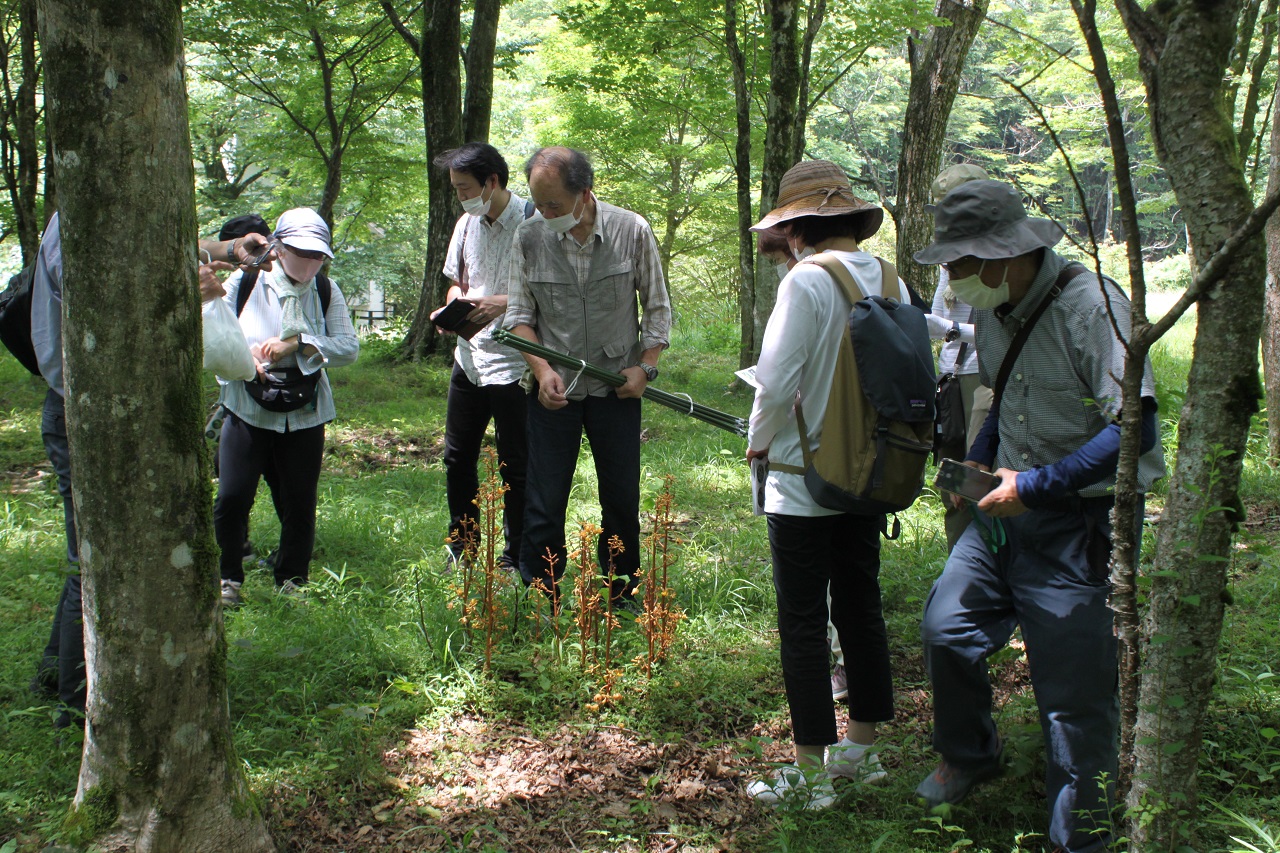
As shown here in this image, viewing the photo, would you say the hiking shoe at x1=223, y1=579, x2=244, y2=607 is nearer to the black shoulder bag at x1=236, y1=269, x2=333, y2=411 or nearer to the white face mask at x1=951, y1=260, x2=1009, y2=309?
the black shoulder bag at x1=236, y1=269, x2=333, y2=411

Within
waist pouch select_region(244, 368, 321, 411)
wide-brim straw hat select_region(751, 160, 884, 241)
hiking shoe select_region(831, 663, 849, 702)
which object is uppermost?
wide-brim straw hat select_region(751, 160, 884, 241)

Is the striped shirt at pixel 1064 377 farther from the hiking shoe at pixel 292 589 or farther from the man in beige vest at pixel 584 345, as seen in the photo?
the hiking shoe at pixel 292 589

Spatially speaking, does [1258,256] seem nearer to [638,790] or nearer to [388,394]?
[638,790]

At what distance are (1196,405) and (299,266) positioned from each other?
364cm

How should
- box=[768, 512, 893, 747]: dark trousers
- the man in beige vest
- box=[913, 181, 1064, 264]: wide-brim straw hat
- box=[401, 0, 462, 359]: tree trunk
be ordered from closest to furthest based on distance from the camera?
box=[913, 181, 1064, 264]: wide-brim straw hat, box=[768, 512, 893, 747]: dark trousers, the man in beige vest, box=[401, 0, 462, 359]: tree trunk

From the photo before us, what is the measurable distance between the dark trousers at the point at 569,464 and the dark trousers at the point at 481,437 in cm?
48

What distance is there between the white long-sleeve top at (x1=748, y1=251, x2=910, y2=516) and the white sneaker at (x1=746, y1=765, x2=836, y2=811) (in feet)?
2.62

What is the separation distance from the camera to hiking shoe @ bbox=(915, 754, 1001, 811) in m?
2.65

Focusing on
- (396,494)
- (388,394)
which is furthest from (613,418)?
(388,394)

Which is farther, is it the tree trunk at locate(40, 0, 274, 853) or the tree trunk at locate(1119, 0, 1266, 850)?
the tree trunk at locate(40, 0, 274, 853)

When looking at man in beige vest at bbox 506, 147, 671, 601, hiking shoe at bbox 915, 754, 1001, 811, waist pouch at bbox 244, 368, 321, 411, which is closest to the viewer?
hiking shoe at bbox 915, 754, 1001, 811

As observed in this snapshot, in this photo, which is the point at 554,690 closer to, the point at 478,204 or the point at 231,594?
the point at 231,594

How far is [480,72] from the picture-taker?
9.80 meters

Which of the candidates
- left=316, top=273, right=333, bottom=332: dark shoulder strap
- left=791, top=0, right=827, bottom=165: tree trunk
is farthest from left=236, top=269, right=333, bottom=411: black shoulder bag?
left=791, top=0, right=827, bottom=165: tree trunk
